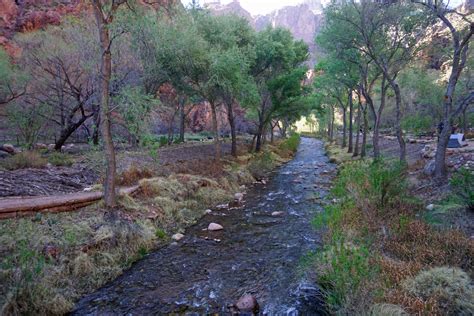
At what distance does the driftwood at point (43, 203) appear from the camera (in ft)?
22.7

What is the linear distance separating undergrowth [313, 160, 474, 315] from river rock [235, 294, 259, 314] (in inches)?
50.5

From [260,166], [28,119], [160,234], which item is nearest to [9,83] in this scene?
[28,119]

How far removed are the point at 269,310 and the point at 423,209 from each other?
18.7 ft

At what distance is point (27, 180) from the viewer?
9602 millimetres

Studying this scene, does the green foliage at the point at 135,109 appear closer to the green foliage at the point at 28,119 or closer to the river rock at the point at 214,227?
the river rock at the point at 214,227

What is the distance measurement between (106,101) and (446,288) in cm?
800

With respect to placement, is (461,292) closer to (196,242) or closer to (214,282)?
(214,282)

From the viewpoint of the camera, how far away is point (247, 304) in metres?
5.09

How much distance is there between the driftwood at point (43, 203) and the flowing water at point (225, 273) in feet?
9.22

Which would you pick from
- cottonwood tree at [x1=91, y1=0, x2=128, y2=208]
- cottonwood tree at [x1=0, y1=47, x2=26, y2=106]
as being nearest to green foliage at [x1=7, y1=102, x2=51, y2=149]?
cottonwood tree at [x1=0, y1=47, x2=26, y2=106]

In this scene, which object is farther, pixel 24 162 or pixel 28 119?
pixel 28 119

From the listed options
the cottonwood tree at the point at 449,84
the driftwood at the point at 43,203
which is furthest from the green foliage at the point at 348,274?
the cottonwood tree at the point at 449,84

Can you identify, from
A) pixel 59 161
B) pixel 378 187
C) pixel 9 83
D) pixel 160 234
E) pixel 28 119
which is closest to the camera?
pixel 378 187

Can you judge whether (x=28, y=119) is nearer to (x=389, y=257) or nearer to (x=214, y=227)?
(x=214, y=227)
